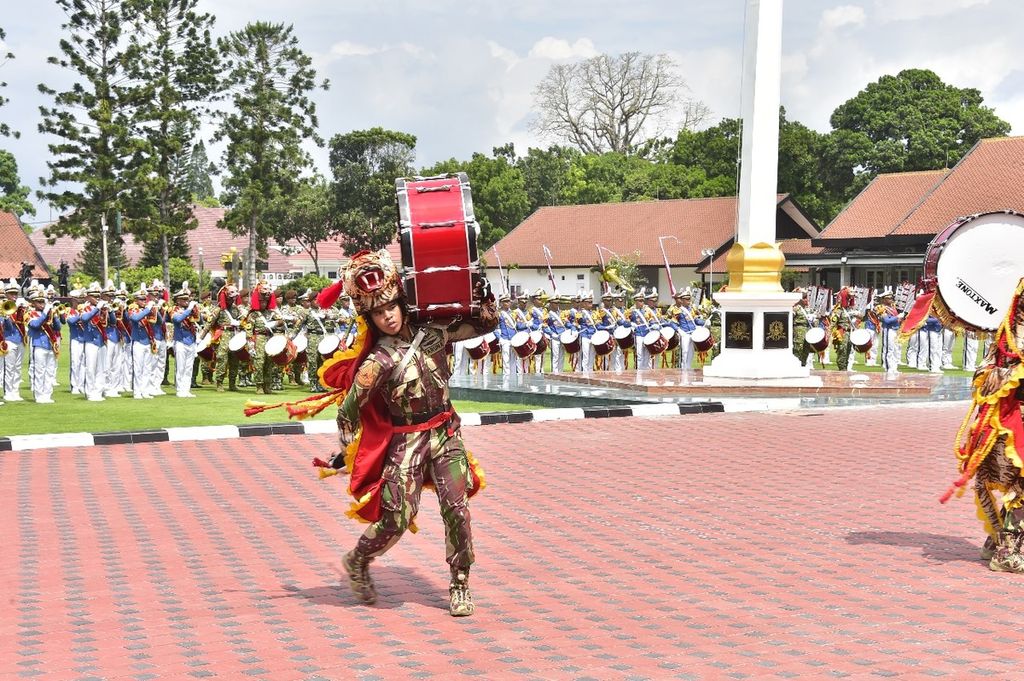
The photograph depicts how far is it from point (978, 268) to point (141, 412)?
11702 millimetres

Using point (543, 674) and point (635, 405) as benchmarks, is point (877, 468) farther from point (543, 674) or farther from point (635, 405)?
point (543, 674)

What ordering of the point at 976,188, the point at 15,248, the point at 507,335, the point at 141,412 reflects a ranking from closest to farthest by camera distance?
the point at 141,412, the point at 507,335, the point at 976,188, the point at 15,248

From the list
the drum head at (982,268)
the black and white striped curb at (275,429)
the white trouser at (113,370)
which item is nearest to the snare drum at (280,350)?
the white trouser at (113,370)

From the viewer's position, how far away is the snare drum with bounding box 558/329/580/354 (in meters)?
23.6

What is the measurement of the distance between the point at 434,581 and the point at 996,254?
13.9 ft

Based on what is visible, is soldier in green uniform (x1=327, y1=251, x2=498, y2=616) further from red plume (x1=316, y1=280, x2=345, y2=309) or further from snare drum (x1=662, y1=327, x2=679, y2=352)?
snare drum (x1=662, y1=327, x2=679, y2=352)

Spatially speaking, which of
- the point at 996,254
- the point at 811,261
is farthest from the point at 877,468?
the point at 811,261

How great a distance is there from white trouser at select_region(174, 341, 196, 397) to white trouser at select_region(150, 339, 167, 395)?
46cm

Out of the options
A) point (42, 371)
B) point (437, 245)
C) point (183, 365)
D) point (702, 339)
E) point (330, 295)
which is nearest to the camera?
point (437, 245)

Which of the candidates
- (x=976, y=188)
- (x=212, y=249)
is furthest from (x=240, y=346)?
(x=212, y=249)

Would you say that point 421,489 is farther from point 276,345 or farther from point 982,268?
point 276,345

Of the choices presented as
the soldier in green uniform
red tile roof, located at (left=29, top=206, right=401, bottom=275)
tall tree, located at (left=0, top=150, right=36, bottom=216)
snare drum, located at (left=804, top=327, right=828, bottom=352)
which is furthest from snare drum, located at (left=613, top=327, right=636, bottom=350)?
tall tree, located at (left=0, top=150, right=36, bottom=216)

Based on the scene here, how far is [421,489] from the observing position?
625 centimetres

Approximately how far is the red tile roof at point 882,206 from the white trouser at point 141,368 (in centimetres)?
3550
